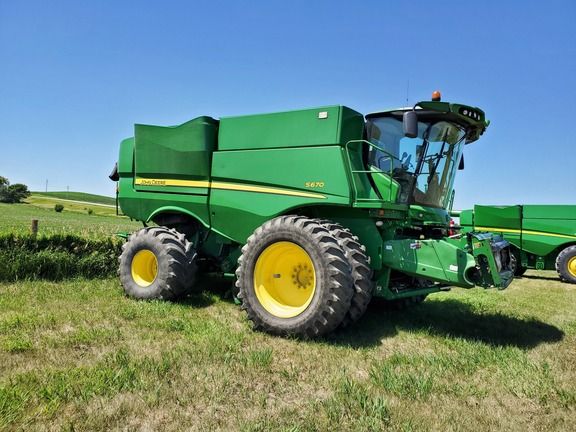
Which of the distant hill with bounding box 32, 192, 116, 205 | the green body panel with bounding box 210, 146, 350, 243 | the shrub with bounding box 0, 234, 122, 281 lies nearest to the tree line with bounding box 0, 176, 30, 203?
the distant hill with bounding box 32, 192, 116, 205

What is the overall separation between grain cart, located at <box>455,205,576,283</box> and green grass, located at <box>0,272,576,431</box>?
8.27 metres

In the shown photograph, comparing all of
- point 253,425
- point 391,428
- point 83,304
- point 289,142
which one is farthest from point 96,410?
point 289,142

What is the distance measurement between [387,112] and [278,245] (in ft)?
7.68

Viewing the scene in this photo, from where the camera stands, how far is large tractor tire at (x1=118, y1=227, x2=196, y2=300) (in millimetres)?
6484

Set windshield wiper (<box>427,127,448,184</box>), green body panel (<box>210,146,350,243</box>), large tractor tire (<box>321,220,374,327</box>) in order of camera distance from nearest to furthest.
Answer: large tractor tire (<box>321,220,374,327</box>) → green body panel (<box>210,146,350,243</box>) → windshield wiper (<box>427,127,448,184</box>)

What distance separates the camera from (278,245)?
5.45 meters

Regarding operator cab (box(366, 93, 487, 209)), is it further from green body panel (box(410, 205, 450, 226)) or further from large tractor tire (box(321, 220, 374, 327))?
large tractor tire (box(321, 220, 374, 327))

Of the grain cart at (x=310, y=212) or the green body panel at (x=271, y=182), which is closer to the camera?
the grain cart at (x=310, y=212)

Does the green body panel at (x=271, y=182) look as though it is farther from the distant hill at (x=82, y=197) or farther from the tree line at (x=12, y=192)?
the distant hill at (x=82, y=197)

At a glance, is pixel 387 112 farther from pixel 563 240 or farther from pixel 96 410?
pixel 563 240

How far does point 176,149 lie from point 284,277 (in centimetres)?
293

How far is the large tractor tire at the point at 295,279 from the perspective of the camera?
4840 mm

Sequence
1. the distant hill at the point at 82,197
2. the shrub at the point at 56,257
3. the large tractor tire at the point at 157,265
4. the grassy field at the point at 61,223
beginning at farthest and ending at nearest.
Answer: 1. the distant hill at the point at 82,197
2. the grassy field at the point at 61,223
3. the shrub at the point at 56,257
4. the large tractor tire at the point at 157,265

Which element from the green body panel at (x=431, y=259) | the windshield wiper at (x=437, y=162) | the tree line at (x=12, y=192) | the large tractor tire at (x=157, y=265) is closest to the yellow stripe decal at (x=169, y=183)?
the large tractor tire at (x=157, y=265)
